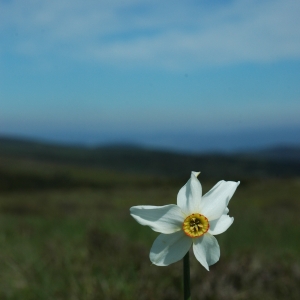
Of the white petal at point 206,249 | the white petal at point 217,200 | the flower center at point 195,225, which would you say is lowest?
the white petal at point 206,249

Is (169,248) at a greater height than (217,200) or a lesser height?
lesser

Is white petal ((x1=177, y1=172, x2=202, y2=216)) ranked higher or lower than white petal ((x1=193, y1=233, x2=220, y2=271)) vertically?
higher

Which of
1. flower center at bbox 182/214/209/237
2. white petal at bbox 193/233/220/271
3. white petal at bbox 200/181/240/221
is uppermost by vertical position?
white petal at bbox 200/181/240/221

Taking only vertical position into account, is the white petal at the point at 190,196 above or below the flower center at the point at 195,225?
above

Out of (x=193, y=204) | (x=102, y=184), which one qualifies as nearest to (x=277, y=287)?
(x=193, y=204)
